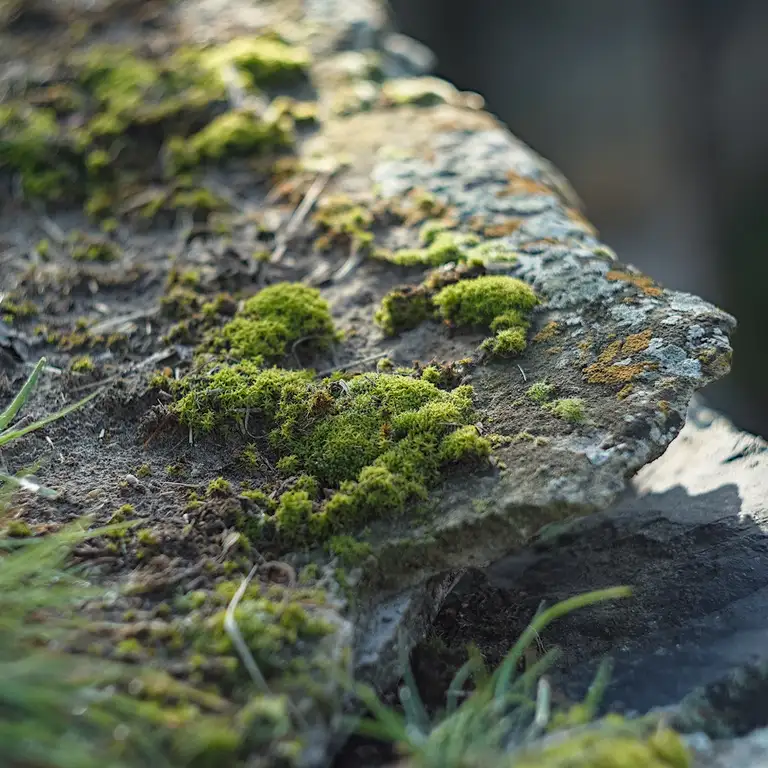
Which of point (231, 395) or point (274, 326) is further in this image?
point (274, 326)

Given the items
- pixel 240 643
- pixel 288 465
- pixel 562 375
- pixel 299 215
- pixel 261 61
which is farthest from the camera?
pixel 261 61

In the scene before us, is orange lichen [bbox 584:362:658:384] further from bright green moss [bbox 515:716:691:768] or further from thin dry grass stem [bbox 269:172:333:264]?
thin dry grass stem [bbox 269:172:333:264]

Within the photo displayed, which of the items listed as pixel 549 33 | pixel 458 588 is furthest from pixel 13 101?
pixel 549 33

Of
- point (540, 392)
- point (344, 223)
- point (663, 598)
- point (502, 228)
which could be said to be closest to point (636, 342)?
point (540, 392)

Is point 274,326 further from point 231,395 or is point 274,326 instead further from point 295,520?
point 295,520

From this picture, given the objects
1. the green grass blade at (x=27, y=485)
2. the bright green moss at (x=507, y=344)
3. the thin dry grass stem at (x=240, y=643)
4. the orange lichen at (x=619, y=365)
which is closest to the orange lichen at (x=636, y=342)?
the orange lichen at (x=619, y=365)

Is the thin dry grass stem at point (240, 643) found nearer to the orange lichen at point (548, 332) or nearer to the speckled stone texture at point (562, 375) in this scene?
the speckled stone texture at point (562, 375)
